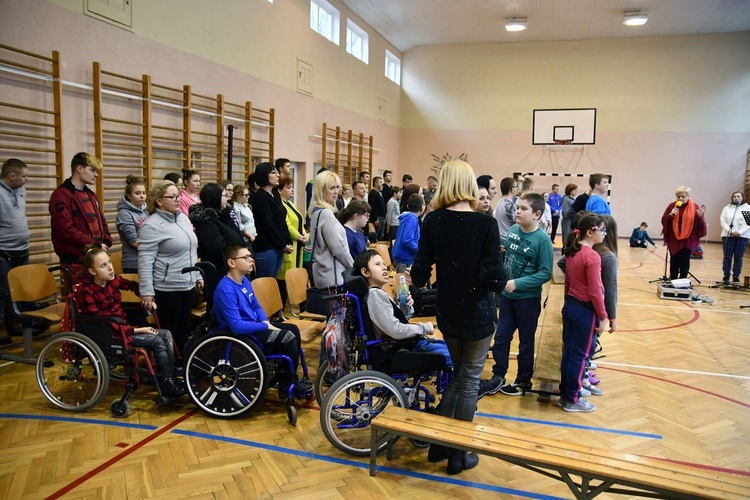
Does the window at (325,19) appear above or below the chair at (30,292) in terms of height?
above

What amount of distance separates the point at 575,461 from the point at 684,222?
580 cm

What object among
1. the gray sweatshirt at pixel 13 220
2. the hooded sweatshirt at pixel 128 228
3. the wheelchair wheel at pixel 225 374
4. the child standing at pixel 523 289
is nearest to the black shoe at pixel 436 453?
the child standing at pixel 523 289

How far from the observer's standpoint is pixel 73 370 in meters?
3.06

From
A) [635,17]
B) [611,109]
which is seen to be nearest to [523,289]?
[635,17]

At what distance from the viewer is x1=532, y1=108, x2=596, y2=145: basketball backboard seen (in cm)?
1430

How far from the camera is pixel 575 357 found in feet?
10.9

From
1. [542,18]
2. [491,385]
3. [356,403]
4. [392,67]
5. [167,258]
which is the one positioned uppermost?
[542,18]

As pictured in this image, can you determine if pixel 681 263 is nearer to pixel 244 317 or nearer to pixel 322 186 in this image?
pixel 322 186

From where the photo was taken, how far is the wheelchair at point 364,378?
8.64ft

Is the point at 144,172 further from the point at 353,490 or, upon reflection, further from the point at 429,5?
the point at 429,5

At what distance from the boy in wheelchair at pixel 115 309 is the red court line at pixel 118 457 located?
0.19 meters

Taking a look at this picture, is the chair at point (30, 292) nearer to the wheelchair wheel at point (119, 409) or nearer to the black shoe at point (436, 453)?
the wheelchair wheel at point (119, 409)

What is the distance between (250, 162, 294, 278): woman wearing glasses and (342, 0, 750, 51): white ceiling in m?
7.79

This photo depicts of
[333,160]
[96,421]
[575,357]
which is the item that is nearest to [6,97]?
[96,421]
